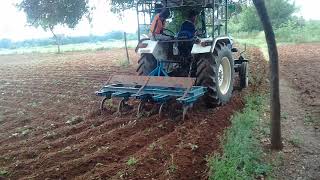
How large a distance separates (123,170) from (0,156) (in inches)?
74.5

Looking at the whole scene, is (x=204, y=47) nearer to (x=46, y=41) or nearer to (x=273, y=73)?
(x=273, y=73)

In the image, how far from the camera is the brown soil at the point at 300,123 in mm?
5250

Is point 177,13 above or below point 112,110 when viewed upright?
above

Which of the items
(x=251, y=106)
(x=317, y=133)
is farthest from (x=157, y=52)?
(x=317, y=133)

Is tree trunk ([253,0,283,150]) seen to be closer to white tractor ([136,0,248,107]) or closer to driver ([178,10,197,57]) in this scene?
white tractor ([136,0,248,107])

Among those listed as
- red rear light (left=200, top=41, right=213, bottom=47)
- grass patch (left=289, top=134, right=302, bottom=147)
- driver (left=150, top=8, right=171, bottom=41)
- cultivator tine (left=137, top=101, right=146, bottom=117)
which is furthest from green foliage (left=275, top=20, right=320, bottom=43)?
grass patch (left=289, top=134, right=302, bottom=147)

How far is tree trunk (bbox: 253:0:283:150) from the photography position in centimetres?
545

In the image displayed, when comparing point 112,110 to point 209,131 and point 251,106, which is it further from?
point 251,106

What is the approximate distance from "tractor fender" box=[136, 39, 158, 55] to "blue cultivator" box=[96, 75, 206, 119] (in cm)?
72

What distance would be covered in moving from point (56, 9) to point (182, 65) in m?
6.04

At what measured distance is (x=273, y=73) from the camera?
5664 millimetres

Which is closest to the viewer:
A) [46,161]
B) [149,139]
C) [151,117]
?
[46,161]

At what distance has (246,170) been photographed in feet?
16.4

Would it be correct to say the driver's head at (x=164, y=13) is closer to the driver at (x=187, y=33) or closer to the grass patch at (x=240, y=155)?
the driver at (x=187, y=33)
